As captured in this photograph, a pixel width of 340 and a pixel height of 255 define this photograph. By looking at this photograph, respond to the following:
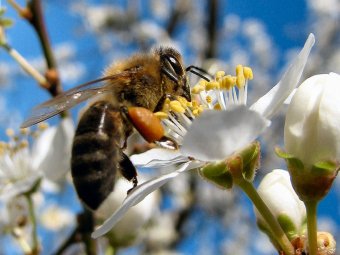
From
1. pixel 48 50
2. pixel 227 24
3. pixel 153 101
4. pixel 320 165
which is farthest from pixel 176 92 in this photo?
pixel 227 24

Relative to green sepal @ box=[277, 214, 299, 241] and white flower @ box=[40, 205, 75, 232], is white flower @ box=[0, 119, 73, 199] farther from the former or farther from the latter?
white flower @ box=[40, 205, 75, 232]

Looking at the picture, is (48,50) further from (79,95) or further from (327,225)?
(327,225)

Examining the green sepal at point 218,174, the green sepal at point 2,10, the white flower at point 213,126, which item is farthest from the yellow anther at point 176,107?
the green sepal at point 2,10

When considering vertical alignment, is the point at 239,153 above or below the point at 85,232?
above

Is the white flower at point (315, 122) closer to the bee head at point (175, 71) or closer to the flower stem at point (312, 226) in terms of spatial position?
the flower stem at point (312, 226)

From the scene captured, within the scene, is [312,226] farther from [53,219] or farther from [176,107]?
[53,219]

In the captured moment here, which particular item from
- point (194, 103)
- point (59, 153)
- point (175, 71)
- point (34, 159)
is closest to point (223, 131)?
point (194, 103)
